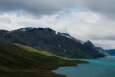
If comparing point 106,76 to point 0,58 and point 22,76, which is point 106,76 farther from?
point 0,58

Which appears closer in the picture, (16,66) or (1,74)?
(1,74)

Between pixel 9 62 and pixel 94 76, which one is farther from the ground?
pixel 9 62

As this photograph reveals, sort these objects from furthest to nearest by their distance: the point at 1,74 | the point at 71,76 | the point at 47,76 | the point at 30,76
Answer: the point at 71,76
the point at 47,76
the point at 30,76
the point at 1,74

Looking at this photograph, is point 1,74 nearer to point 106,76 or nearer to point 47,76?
point 47,76

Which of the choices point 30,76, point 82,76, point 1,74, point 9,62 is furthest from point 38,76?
point 9,62

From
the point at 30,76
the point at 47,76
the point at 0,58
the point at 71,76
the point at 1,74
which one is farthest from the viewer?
the point at 0,58

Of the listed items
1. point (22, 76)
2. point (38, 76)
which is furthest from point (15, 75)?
point (38, 76)

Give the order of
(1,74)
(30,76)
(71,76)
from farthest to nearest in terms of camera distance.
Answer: (71,76), (30,76), (1,74)

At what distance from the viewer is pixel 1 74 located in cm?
12725

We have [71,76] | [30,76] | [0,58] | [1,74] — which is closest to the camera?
[1,74]

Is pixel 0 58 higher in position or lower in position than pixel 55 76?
higher

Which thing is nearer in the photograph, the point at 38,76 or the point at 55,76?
the point at 38,76

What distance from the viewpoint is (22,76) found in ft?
440

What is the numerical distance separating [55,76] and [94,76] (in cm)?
3245
